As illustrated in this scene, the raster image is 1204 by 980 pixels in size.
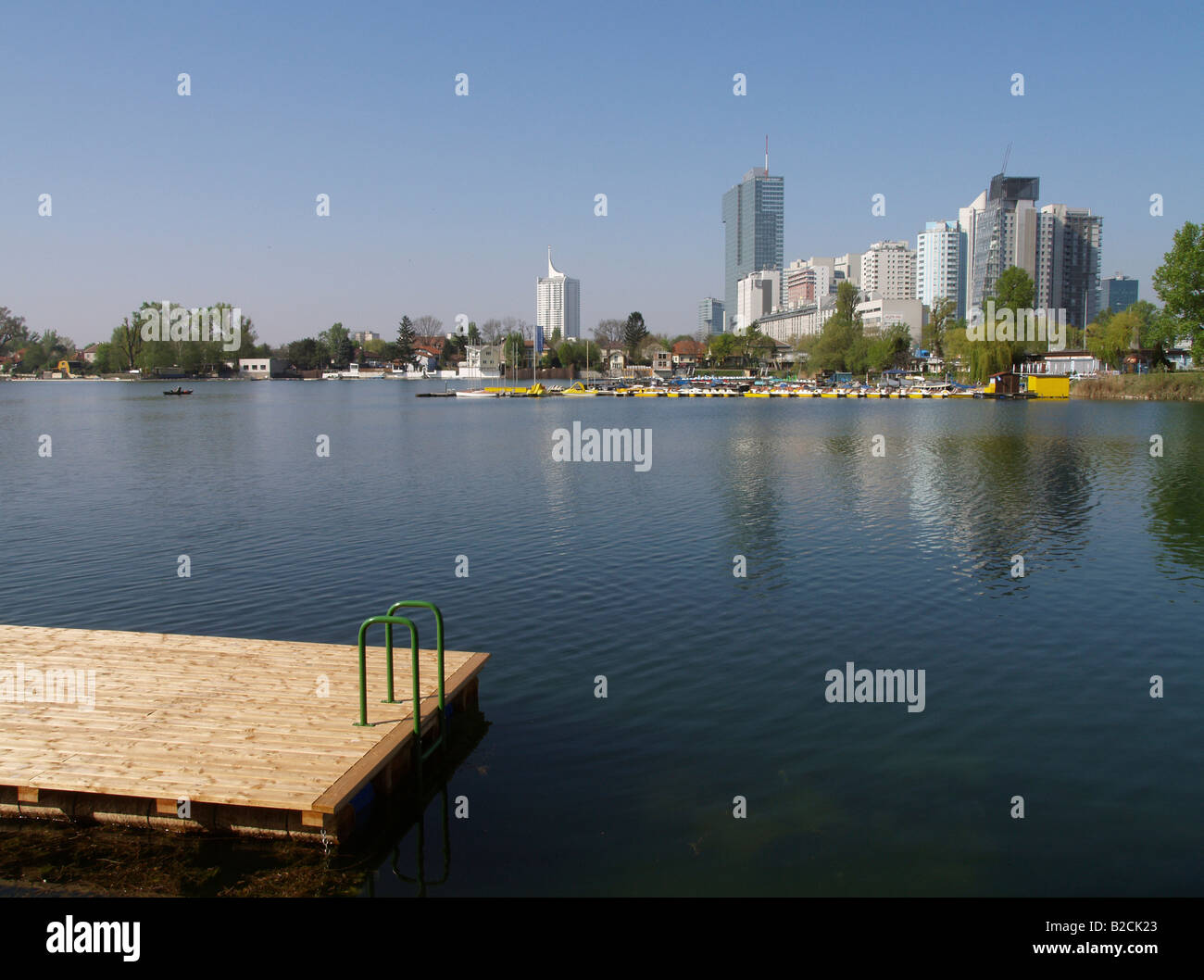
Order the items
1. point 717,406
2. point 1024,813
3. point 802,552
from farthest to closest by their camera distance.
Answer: point 717,406 → point 802,552 → point 1024,813

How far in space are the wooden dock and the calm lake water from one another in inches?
39.3

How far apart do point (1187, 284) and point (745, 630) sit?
103 m

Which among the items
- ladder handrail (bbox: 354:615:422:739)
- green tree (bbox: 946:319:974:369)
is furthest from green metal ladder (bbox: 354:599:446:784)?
green tree (bbox: 946:319:974:369)

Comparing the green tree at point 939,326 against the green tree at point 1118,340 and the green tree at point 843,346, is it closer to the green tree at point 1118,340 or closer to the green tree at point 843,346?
the green tree at point 843,346

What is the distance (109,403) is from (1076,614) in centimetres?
11396

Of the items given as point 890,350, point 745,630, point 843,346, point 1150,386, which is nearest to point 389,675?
point 745,630

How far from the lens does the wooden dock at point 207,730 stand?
8.62m

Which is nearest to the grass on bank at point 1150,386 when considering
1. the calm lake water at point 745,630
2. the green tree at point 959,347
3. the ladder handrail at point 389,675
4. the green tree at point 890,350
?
the green tree at point 959,347

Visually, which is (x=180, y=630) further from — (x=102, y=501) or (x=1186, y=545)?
(x=1186, y=545)

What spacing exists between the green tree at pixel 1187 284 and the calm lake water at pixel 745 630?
68948 mm

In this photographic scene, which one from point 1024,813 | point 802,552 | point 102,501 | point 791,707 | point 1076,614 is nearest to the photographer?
point 1024,813

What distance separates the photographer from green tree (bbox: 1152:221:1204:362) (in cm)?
9544
